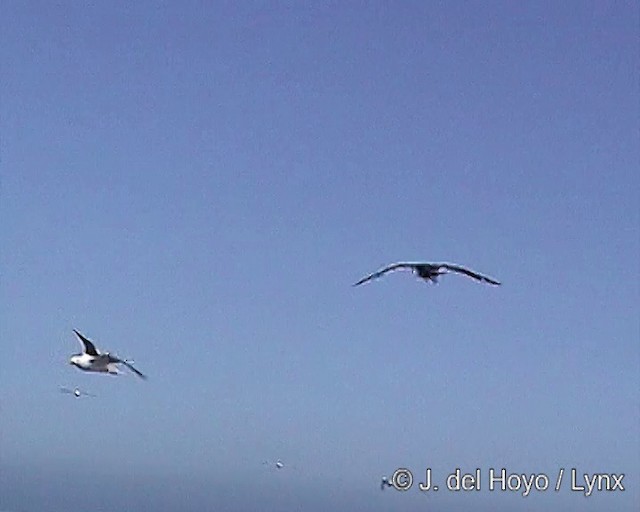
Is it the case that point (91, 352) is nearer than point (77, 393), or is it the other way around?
point (77, 393)

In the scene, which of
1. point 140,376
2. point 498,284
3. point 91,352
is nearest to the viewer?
point 498,284

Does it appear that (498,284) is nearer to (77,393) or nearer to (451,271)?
(451,271)

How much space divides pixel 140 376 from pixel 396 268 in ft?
18.2

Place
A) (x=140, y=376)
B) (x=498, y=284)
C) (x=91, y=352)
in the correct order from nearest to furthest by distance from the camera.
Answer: (x=498, y=284) < (x=140, y=376) < (x=91, y=352)

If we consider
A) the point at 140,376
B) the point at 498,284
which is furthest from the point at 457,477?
the point at 140,376

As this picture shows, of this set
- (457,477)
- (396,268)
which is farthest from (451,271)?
(457,477)

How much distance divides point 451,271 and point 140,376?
656 cm

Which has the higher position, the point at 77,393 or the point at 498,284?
the point at 498,284

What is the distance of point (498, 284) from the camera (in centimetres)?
2106

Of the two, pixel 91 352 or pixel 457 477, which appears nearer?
pixel 457 477

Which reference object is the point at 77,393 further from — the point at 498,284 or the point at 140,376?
the point at 498,284

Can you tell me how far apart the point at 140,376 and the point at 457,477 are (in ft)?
21.6

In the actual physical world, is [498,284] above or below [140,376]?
above

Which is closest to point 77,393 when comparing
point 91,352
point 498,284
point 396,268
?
point 91,352
